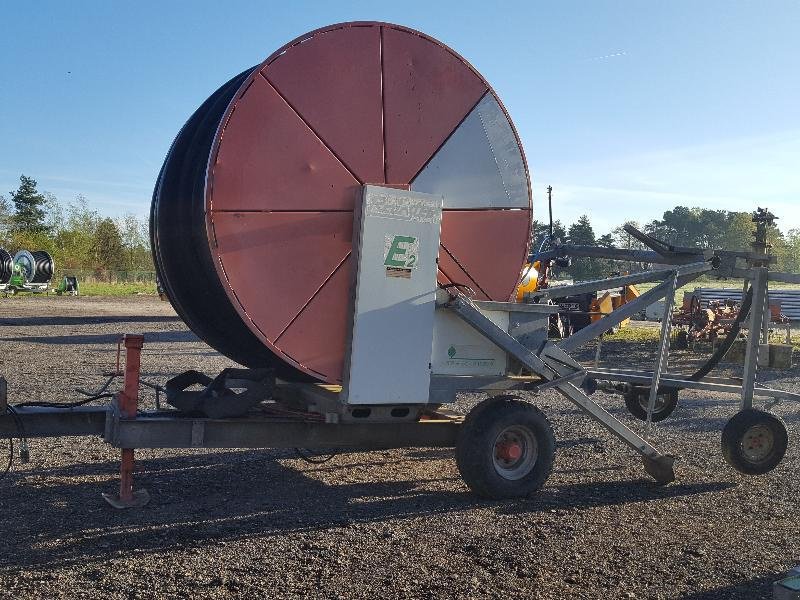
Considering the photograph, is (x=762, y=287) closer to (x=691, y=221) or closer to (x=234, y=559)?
(x=234, y=559)

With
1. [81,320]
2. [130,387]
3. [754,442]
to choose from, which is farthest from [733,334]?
[81,320]

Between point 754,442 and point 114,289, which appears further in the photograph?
point 114,289

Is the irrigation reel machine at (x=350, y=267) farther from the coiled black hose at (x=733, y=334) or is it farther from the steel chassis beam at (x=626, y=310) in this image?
the coiled black hose at (x=733, y=334)

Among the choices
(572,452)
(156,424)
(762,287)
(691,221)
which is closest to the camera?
(156,424)

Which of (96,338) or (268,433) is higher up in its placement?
(268,433)

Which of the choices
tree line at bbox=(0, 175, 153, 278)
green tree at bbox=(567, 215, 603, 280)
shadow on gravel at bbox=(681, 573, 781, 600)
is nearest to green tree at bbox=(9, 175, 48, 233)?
tree line at bbox=(0, 175, 153, 278)

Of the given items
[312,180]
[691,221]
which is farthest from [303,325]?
[691,221]

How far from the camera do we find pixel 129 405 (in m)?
5.62

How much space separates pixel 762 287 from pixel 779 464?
5.99 feet

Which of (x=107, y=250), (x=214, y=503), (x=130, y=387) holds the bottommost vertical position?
(x=214, y=503)

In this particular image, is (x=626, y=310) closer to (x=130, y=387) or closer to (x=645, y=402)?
(x=645, y=402)

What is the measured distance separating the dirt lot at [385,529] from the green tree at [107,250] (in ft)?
223

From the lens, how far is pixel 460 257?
6.50 meters

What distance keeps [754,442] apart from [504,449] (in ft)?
8.99
